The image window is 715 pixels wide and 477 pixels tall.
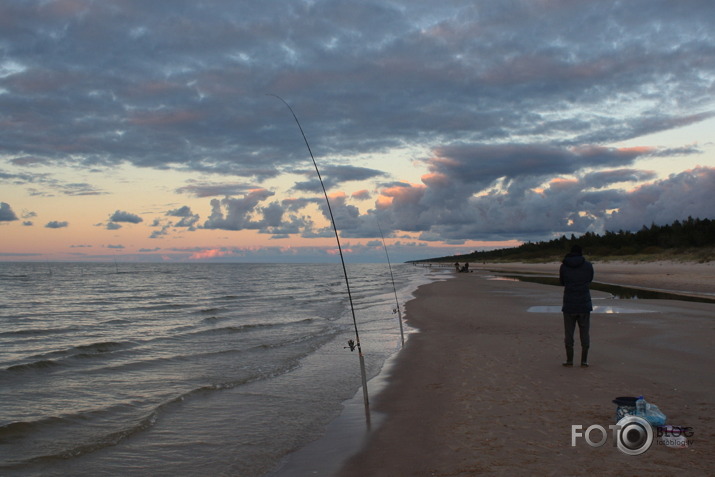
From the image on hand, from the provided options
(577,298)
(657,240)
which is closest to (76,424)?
(577,298)

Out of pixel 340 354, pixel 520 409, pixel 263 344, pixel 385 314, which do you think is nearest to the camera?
pixel 520 409

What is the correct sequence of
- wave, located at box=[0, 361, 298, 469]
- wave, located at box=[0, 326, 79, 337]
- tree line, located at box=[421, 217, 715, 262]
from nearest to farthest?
wave, located at box=[0, 361, 298, 469] → wave, located at box=[0, 326, 79, 337] → tree line, located at box=[421, 217, 715, 262]

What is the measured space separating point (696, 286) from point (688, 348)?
23.9m

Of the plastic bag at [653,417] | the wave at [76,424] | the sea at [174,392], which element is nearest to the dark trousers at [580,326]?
the plastic bag at [653,417]

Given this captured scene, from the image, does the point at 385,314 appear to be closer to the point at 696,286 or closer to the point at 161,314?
the point at 161,314

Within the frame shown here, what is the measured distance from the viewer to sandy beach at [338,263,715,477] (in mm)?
4719

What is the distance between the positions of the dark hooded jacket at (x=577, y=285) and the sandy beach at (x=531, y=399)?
1.13m

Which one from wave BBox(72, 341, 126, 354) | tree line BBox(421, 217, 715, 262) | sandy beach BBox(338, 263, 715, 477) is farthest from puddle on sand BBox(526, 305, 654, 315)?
tree line BBox(421, 217, 715, 262)

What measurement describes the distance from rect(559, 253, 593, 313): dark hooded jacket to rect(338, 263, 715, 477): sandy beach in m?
1.13

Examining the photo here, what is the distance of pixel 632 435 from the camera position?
5.11 m

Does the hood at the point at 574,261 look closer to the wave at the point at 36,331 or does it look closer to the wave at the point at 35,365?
the wave at the point at 35,365

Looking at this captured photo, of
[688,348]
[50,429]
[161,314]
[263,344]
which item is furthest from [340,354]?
[161,314]

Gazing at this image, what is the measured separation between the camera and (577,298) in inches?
348

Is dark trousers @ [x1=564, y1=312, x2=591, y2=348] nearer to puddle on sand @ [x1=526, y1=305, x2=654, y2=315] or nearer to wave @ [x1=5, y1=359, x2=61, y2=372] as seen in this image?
puddle on sand @ [x1=526, y1=305, x2=654, y2=315]
